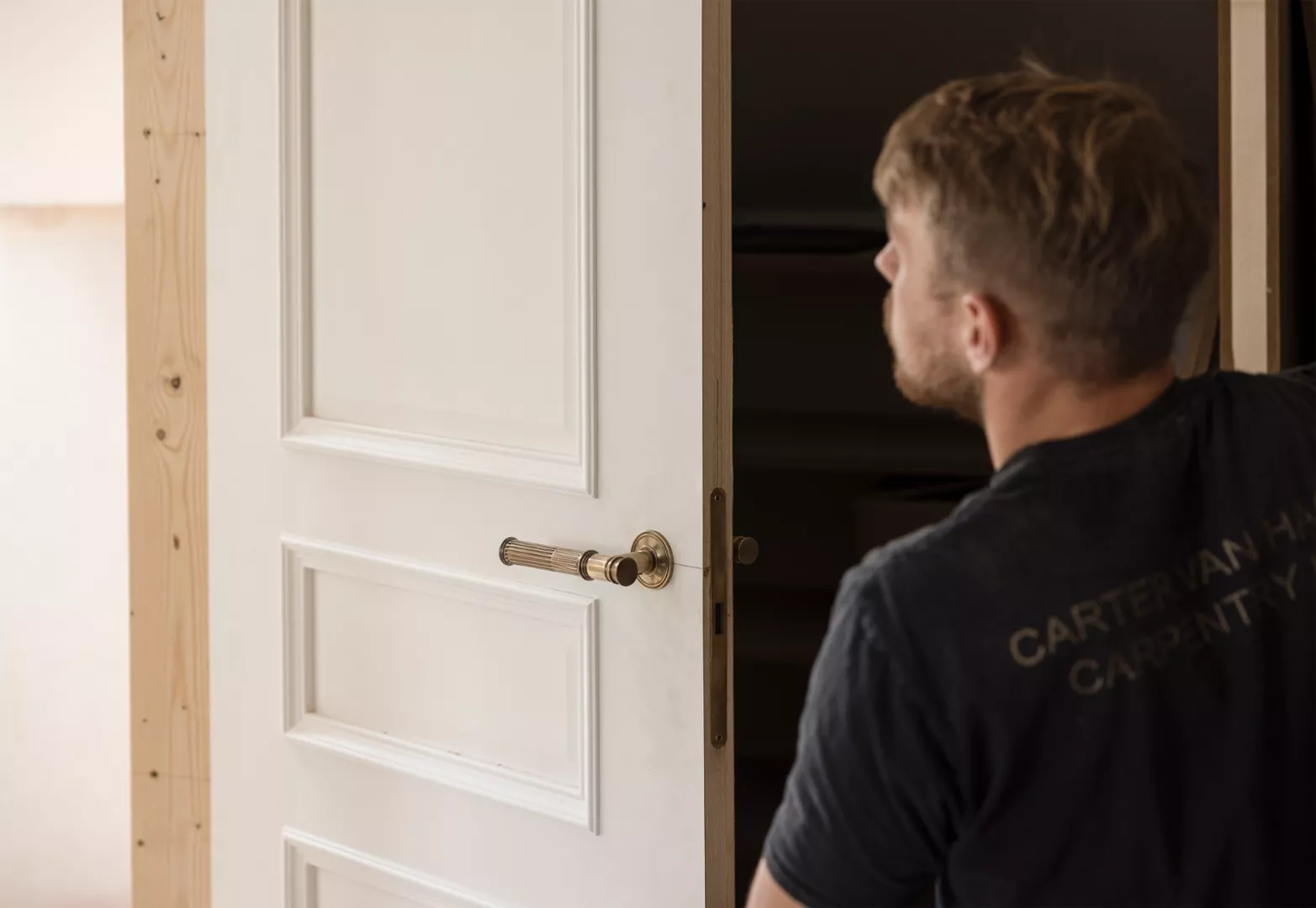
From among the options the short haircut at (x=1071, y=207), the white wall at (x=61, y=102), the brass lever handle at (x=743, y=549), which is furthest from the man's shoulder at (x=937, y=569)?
the white wall at (x=61, y=102)

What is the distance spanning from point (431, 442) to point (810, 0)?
1032mm

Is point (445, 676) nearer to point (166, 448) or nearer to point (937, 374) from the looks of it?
point (166, 448)

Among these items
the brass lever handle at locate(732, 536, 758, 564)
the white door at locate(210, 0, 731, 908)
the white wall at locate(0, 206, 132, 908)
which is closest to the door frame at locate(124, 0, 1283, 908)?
the white door at locate(210, 0, 731, 908)

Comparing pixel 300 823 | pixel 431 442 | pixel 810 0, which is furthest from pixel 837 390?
pixel 300 823

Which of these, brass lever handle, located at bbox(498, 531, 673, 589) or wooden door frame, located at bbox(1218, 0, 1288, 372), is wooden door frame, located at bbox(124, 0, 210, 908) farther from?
wooden door frame, located at bbox(1218, 0, 1288, 372)

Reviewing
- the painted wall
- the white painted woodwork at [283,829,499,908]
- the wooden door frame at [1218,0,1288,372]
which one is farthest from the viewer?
the painted wall

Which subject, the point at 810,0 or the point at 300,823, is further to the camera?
the point at 810,0

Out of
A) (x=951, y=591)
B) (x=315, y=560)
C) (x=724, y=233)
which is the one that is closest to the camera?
(x=951, y=591)

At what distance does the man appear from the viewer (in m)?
0.74

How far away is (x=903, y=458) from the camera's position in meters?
2.26

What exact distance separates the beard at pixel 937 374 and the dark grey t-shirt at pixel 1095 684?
0.07 m

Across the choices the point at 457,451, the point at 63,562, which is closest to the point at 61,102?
the point at 63,562

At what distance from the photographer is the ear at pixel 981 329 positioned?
30.5 inches

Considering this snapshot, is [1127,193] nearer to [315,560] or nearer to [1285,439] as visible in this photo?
[1285,439]
